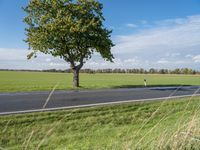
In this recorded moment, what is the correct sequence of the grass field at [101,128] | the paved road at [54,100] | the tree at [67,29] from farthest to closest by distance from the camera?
the tree at [67,29] < the paved road at [54,100] < the grass field at [101,128]

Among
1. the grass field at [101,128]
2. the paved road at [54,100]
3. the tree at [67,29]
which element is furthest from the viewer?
the tree at [67,29]

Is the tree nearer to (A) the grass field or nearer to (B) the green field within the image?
(B) the green field

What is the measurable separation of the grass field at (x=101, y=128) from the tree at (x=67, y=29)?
1116 centimetres

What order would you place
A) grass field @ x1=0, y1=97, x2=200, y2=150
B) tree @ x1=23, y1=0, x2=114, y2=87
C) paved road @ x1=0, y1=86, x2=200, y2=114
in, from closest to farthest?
grass field @ x1=0, y1=97, x2=200, y2=150
paved road @ x1=0, y1=86, x2=200, y2=114
tree @ x1=23, y1=0, x2=114, y2=87

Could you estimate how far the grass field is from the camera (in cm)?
373

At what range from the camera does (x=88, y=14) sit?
78.0 ft

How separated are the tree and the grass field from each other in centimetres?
1116

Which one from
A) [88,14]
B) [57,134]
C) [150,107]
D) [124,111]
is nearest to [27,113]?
[57,134]

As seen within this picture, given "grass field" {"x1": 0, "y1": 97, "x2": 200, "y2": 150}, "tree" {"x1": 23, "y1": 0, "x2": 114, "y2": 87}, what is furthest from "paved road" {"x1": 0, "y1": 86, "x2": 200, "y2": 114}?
"tree" {"x1": 23, "y1": 0, "x2": 114, "y2": 87}

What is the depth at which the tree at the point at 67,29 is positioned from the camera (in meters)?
22.5

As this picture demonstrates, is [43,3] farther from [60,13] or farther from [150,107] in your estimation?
[150,107]

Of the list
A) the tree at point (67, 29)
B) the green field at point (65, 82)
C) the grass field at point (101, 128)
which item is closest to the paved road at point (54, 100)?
the green field at point (65, 82)

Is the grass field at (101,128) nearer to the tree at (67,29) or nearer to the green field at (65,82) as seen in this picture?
the green field at (65,82)

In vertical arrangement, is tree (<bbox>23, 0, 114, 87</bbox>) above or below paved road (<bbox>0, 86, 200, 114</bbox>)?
above
